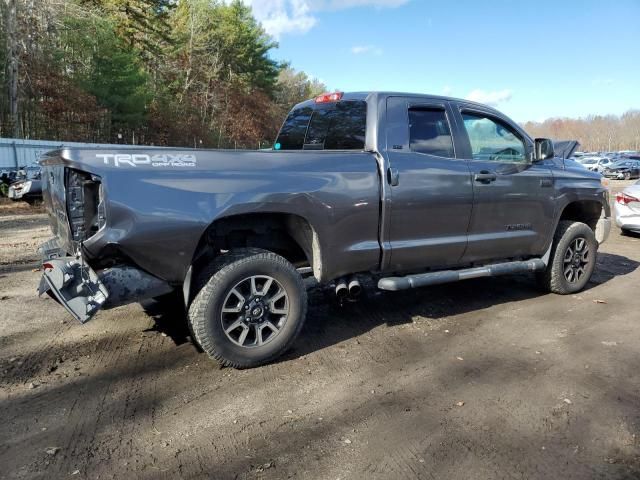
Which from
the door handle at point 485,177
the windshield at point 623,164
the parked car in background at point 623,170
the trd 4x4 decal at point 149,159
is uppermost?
the trd 4x4 decal at point 149,159

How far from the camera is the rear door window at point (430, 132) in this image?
14.7 ft

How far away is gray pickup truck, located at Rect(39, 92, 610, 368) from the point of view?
3324mm

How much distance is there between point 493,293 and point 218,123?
42.5 m

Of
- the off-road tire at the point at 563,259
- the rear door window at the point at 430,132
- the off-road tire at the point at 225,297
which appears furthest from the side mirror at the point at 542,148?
the off-road tire at the point at 225,297

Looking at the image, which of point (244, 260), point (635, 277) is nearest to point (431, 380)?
point (244, 260)

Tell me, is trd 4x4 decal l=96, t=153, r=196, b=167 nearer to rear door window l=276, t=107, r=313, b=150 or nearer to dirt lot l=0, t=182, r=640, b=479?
dirt lot l=0, t=182, r=640, b=479

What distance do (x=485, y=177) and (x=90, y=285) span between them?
3.49 metres

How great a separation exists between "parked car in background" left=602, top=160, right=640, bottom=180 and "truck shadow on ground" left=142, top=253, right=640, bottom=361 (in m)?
31.3

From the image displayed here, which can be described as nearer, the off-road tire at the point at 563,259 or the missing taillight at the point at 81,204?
the missing taillight at the point at 81,204

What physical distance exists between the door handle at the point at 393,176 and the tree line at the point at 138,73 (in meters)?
23.2

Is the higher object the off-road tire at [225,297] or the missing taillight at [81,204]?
the missing taillight at [81,204]

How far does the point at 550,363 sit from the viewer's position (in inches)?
157

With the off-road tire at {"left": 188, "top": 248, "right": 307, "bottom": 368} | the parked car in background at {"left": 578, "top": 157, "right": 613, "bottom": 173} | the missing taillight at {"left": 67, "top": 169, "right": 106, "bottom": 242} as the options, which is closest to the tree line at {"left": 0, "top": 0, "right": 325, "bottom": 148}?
the missing taillight at {"left": 67, "top": 169, "right": 106, "bottom": 242}

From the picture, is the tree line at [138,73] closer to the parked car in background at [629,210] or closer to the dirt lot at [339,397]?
the dirt lot at [339,397]
